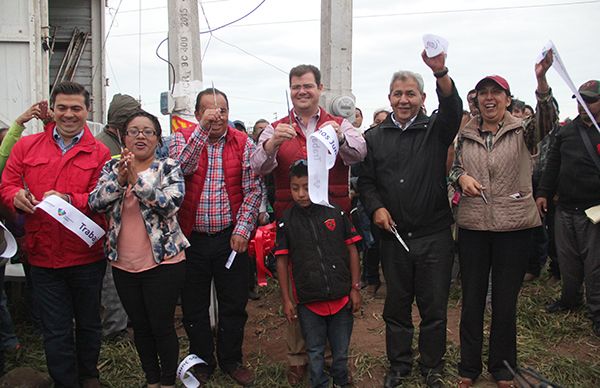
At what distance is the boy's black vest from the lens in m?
3.53

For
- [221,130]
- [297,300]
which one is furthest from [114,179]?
[297,300]

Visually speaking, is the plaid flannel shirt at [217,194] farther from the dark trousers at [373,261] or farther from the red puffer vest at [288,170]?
the dark trousers at [373,261]

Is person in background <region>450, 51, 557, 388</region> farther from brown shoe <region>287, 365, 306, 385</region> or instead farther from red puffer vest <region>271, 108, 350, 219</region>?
brown shoe <region>287, 365, 306, 385</region>

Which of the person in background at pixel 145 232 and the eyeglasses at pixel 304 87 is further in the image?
the eyeglasses at pixel 304 87

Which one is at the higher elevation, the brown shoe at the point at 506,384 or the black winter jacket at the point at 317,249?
the black winter jacket at the point at 317,249

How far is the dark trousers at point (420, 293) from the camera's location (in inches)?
144

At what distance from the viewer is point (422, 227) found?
366 centimetres

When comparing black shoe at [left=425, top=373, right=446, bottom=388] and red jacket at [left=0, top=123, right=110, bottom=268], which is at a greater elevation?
red jacket at [left=0, top=123, right=110, bottom=268]

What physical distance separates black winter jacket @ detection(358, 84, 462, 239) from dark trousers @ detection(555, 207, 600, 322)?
1.89m

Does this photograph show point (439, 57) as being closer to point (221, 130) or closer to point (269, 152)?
point (269, 152)

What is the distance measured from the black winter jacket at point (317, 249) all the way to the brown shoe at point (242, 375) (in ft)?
2.64

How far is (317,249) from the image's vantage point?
357cm

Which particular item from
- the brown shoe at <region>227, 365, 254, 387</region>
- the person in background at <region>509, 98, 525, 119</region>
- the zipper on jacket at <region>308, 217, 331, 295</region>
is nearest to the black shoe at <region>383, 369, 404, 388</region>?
the zipper on jacket at <region>308, 217, 331, 295</region>

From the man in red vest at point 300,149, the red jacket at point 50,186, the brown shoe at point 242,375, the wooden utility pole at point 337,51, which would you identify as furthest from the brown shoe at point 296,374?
the wooden utility pole at point 337,51
